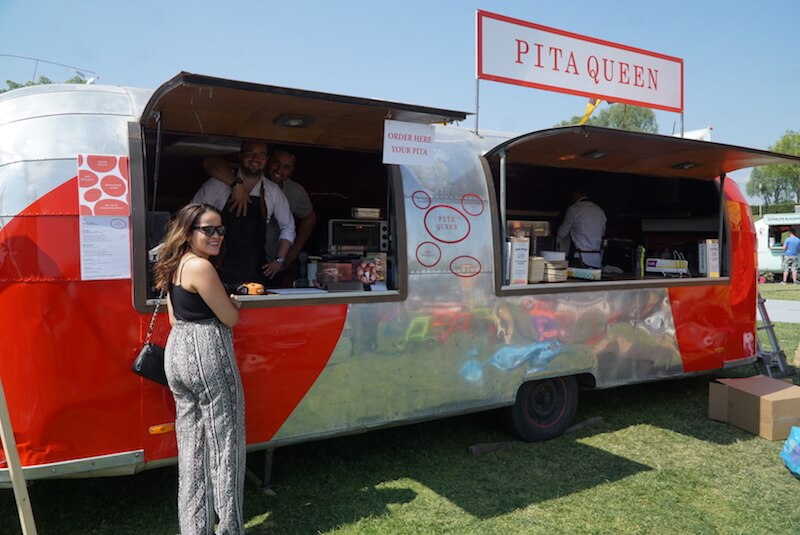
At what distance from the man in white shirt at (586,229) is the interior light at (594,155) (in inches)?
73.5

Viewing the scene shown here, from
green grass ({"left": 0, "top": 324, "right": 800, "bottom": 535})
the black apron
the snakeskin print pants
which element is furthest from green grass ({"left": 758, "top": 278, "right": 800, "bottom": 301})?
the snakeskin print pants

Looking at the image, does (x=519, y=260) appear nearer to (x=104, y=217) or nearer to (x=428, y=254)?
(x=428, y=254)

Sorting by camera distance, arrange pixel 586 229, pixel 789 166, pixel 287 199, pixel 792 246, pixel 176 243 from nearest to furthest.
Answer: pixel 176 243 < pixel 287 199 < pixel 586 229 < pixel 792 246 < pixel 789 166

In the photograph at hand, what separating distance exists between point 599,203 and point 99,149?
21.1 ft

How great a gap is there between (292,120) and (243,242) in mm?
1122

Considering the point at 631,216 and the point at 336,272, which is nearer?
the point at 336,272

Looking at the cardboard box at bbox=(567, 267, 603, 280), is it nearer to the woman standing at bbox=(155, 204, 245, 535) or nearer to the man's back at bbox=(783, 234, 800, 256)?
the woman standing at bbox=(155, 204, 245, 535)

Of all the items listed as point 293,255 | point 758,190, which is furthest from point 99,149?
point 758,190

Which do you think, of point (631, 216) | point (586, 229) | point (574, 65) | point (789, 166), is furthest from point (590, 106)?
point (789, 166)

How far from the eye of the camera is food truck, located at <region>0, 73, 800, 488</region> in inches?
124

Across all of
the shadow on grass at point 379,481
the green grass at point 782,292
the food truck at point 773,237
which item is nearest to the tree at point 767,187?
the food truck at point 773,237

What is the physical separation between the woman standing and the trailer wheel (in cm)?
246

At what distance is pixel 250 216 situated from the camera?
4.54 meters

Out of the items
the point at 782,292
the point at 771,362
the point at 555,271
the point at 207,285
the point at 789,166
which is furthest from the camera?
the point at 789,166
